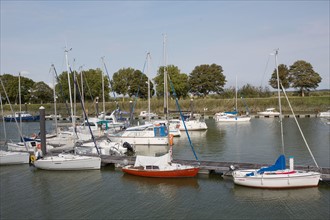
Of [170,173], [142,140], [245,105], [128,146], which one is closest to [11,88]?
[245,105]

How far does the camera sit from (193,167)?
79.5ft

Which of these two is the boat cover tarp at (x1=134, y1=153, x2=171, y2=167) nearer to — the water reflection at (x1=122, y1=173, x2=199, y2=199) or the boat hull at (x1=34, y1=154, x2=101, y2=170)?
the water reflection at (x1=122, y1=173, x2=199, y2=199)

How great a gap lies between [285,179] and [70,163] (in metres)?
16.3

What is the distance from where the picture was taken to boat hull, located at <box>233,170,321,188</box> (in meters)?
21.0

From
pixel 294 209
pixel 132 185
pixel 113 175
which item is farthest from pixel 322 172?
pixel 113 175

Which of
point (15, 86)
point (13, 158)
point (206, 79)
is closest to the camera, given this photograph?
point (13, 158)

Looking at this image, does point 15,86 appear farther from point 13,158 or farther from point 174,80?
point 13,158

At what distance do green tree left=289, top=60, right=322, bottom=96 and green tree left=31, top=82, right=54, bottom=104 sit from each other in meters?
83.3

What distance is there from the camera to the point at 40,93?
12356 cm

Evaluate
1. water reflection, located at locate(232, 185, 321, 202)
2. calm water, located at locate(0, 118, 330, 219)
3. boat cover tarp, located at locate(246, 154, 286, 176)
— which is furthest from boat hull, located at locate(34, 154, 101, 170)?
boat cover tarp, located at locate(246, 154, 286, 176)

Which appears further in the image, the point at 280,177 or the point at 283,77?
the point at 283,77

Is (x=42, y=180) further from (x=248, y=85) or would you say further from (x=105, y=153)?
(x=248, y=85)

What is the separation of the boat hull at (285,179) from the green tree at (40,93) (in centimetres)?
11290

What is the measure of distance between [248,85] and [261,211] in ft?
305
